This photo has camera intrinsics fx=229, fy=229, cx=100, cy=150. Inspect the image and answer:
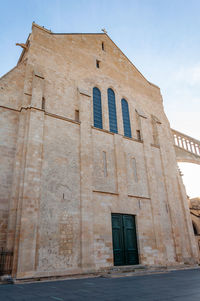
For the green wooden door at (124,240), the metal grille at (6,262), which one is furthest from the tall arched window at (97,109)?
the metal grille at (6,262)

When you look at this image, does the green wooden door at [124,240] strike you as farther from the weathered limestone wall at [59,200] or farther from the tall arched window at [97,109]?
the tall arched window at [97,109]

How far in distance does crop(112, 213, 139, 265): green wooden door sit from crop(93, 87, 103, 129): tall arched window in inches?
215

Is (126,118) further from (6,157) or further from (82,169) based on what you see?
(6,157)

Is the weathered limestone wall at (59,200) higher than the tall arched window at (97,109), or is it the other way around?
the tall arched window at (97,109)

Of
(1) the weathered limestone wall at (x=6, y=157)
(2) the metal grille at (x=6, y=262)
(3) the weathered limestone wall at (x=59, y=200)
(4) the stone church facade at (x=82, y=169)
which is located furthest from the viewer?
(4) the stone church facade at (x=82, y=169)

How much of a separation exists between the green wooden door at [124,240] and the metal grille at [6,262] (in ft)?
16.1

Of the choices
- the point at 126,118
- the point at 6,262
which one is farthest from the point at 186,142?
the point at 6,262

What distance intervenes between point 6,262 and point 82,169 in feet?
16.8

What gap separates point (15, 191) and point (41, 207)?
4.10 feet

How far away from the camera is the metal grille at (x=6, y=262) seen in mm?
8173

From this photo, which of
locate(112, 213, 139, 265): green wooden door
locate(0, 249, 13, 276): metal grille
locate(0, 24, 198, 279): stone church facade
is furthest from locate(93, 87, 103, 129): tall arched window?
locate(0, 249, 13, 276): metal grille

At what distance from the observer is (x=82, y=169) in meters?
11.5

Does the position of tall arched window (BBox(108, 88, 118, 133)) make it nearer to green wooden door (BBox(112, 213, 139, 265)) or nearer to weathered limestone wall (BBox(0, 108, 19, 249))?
green wooden door (BBox(112, 213, 139, 265))

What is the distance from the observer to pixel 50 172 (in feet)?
34.3
